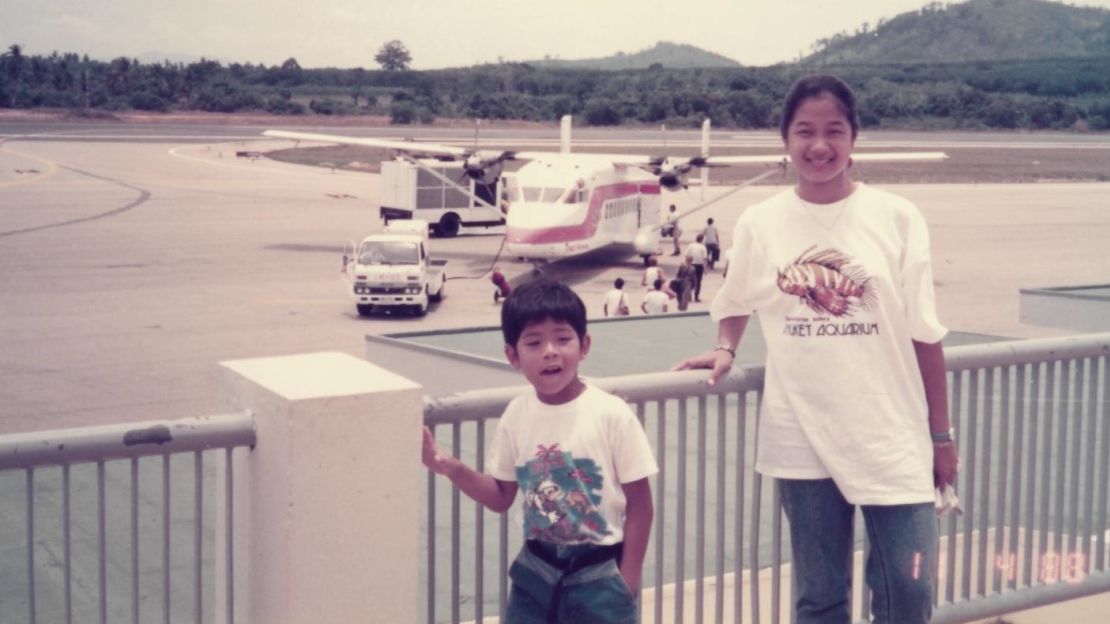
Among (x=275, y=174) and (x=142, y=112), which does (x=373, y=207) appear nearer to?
(x=275, y=174)

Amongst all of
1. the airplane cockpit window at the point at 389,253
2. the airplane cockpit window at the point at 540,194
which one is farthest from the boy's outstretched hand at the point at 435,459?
the airplane cockpit window at the point at 540,194

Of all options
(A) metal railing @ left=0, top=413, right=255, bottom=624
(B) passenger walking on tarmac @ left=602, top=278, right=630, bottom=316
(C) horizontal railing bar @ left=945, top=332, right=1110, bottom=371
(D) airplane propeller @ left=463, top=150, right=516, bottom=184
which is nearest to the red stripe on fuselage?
(D) airplane propeller @ left=463, top=150, right=516, bottom=184

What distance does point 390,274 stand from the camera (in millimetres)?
29266

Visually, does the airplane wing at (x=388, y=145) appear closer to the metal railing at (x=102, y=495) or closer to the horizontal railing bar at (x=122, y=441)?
the metal railing at (x=102, y=495)

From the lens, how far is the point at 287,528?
148 inches

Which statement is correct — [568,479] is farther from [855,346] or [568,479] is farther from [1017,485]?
[1017,485]

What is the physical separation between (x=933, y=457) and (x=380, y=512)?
6.19 feet

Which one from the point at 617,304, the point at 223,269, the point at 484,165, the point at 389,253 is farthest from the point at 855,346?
the point at 484,165

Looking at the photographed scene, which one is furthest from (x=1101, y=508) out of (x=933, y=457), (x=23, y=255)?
(x=23, y=255)

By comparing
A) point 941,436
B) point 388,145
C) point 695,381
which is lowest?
point 941,436

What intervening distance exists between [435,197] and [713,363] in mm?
44695

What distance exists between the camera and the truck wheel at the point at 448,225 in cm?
4919

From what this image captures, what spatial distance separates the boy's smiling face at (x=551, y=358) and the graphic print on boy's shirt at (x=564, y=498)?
0.58 ft

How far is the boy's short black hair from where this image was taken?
13.1 feet
